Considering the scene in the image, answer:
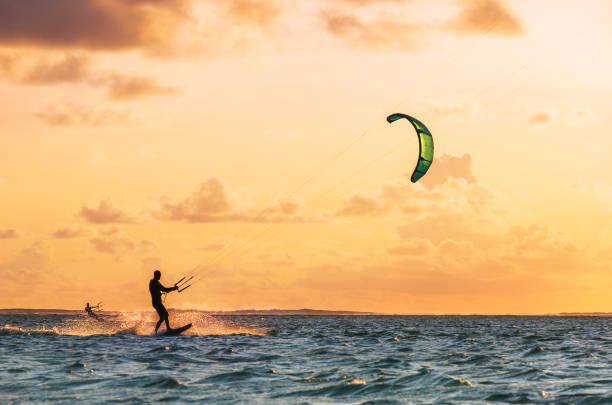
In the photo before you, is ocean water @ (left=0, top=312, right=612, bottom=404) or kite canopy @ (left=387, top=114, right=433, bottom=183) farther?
kite canopy @ (left=387, top=114, right=433, bottom=183)

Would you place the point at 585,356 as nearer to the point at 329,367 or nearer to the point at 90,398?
the point at 329,367

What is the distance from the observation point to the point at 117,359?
19328 millimetres

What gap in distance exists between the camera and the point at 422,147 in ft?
81.3

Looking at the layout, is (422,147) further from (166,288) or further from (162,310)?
(162,310)

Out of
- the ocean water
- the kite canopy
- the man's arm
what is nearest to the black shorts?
the man's arm

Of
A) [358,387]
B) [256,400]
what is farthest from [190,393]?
[358,387]

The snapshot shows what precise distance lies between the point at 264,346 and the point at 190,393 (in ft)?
35.7

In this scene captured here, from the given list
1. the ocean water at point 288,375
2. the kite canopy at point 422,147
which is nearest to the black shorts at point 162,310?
the ocean water at point 288,375

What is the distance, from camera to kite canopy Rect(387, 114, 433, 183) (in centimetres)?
2462

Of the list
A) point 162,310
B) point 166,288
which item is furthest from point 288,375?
point 162,310

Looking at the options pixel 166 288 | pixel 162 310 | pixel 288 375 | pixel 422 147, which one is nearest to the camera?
pixel 288 375

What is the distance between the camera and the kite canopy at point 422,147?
24625 mm

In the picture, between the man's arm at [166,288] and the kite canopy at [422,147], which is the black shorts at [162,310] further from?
the kite canopy at [422,147]

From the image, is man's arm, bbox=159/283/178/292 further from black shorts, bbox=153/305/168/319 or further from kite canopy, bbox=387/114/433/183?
kite canopy, bbox=387/114/433/183
